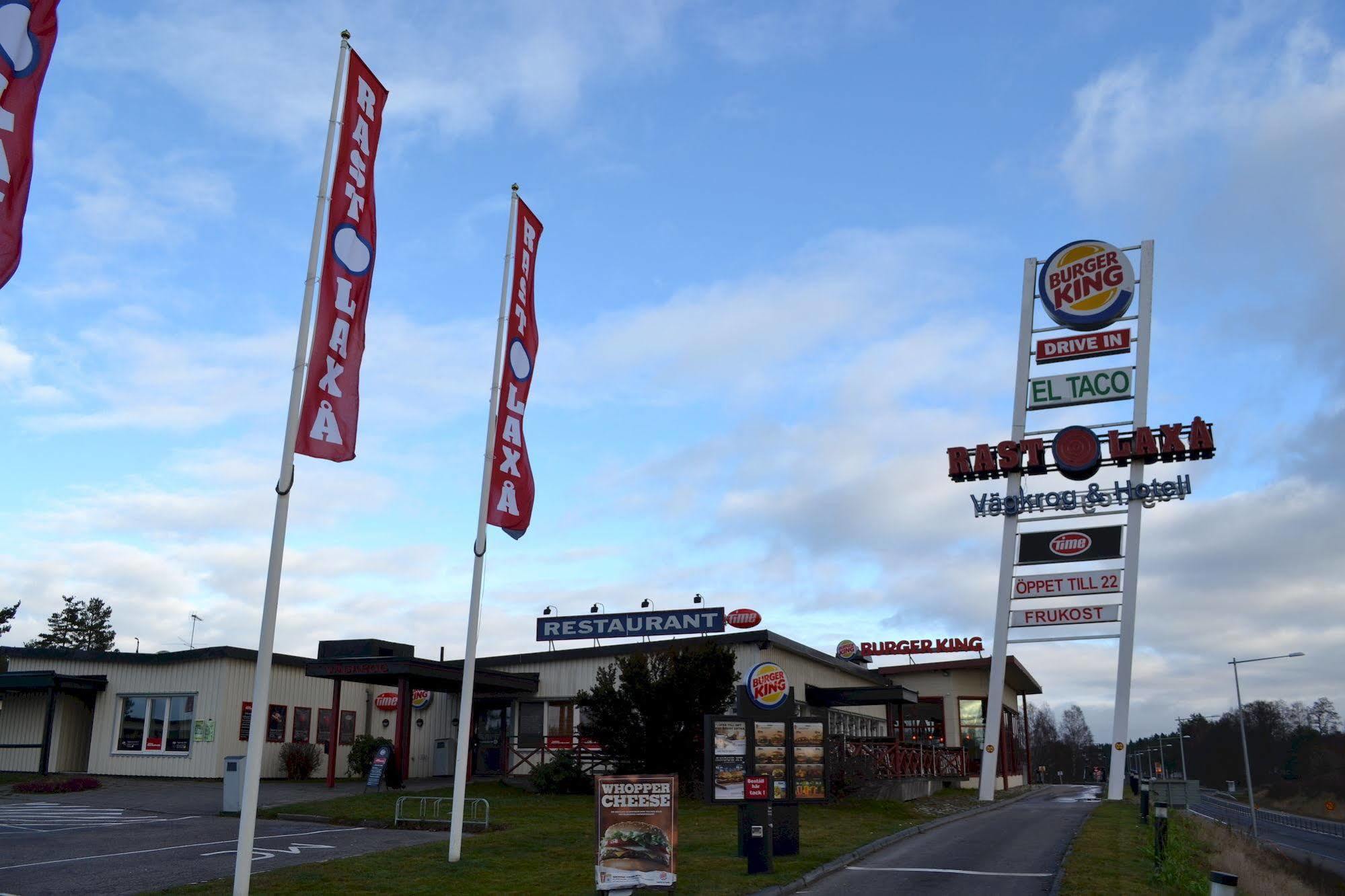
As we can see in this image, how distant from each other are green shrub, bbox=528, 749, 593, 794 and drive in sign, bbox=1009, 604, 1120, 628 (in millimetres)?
19960

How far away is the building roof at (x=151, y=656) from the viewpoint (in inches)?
1368

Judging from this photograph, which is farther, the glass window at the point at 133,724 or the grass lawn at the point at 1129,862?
the glass window at the point at 133,724

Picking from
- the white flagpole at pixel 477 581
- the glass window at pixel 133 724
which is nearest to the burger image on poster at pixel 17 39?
the white flagpole at pixel 477 581

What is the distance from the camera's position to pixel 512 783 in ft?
111

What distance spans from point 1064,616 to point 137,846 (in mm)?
34247

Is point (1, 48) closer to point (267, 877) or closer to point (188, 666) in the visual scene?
point (267, 877)

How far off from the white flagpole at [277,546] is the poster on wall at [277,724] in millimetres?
24028

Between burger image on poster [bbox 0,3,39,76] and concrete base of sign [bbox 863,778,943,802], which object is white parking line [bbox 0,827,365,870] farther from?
concrete base of sign [bbox 863,778,943,802]

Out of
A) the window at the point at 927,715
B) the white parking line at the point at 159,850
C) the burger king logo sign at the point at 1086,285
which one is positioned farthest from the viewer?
the window at the point at 927,715

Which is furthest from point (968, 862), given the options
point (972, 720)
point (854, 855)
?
point (972, 720)

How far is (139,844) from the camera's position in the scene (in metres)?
18.8

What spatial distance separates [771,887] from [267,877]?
7357 millimetres

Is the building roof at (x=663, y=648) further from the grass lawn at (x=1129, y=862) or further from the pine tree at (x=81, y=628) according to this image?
the pine tree at (x=81, y=628)

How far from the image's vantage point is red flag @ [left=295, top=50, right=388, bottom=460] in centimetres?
1332
